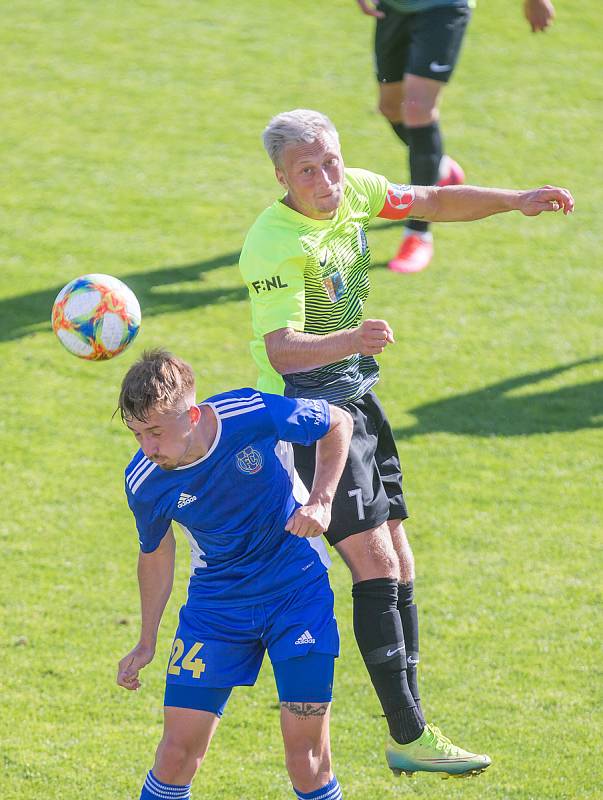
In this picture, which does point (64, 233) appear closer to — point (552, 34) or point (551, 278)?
point (551, 278)

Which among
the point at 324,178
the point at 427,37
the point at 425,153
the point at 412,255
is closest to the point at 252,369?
the point at 412,255

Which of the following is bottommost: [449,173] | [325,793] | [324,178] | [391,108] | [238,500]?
[449,173]

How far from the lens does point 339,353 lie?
5039 millimetres

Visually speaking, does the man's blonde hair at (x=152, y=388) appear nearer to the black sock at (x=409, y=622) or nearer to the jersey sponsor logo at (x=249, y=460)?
the jersey sponsor logo at (x=249, y=460)

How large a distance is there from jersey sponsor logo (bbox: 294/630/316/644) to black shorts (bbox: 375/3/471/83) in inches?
244

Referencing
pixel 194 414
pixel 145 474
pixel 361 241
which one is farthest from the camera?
pixel 361 241

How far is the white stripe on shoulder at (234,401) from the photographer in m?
4.86

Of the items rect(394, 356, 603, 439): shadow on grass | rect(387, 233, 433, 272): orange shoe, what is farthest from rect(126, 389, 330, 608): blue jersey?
rect(387, 233, 433, 272): orange shoe

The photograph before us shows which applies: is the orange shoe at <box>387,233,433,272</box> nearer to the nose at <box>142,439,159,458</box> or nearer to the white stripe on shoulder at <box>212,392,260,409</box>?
the white stripe on shoulder at <box>212,392,260,409</box>

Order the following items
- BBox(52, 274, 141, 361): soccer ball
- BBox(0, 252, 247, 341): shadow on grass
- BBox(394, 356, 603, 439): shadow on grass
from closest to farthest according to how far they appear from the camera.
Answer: BBox(52, 274, 141, 361): soccer ball → BBox(394, 356, 603, 439): shadow on grass → BBox(0, 252, 247, 341): shadow on grass

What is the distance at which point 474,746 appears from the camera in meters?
6.07

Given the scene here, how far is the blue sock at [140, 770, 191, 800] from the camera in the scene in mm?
4883

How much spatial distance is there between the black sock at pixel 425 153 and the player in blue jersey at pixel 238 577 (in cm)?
562

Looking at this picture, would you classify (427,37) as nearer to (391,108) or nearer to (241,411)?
(391,108)
